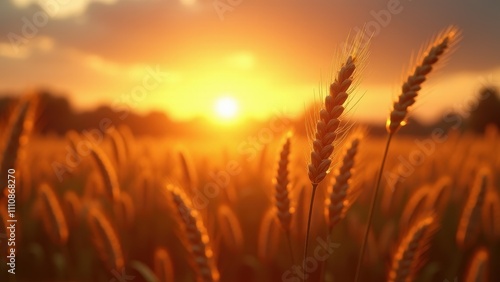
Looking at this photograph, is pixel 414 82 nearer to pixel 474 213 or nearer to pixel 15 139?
pixel 474 213

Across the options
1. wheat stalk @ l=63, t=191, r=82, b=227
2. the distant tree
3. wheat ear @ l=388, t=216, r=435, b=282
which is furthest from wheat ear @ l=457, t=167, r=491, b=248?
the distant tree

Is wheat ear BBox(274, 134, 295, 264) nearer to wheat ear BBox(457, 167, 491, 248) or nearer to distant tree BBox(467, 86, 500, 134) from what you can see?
wheat ear BBox(457, 167, 491, 248)

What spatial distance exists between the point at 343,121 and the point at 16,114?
3.84ft

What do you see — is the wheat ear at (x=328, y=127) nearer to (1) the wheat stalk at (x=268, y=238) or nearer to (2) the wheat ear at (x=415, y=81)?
(2) the wheat ear at (x=415, y=81)

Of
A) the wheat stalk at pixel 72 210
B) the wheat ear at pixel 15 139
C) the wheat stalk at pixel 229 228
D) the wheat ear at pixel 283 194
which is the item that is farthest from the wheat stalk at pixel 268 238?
the wheat stalk at pixel 72 210

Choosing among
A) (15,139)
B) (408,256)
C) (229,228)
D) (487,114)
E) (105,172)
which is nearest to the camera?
(408,256)

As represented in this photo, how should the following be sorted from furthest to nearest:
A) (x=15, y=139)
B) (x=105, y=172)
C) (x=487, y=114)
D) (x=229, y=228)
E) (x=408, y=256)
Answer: (x=487, y=114)
(x=229, y=228)
(x=105, y=172)
(x=15, y=139)
(x=408, y=256)

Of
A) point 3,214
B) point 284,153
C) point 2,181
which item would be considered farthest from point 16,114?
point 284,153

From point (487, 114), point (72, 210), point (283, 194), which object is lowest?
point (283, 194)

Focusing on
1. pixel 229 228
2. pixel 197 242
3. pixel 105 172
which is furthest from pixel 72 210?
pixel 197 242

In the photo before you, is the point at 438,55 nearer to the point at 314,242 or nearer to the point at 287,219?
the point at 287,219

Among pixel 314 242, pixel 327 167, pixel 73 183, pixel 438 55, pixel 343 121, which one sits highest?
pixel 73 183

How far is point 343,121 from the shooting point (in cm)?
138

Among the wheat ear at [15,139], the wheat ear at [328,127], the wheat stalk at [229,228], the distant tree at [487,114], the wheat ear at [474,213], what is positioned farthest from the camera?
the distant tree at [487,114]
